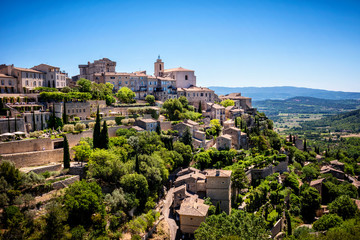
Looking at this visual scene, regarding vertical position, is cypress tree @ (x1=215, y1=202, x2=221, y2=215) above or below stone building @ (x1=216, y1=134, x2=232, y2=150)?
below

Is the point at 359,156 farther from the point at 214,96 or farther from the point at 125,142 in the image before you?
the point at 125,142

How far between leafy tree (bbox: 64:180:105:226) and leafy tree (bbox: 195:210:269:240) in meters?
10.4

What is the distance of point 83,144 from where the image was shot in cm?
3550

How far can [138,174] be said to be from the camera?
109 ft

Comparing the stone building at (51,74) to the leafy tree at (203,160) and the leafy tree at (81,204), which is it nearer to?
the leafy tree at (81,204)

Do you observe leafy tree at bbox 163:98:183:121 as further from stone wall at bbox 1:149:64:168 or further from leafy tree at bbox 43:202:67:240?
leafy tree at bbox 43:202:67:240

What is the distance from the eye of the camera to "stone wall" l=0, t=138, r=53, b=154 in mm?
30781

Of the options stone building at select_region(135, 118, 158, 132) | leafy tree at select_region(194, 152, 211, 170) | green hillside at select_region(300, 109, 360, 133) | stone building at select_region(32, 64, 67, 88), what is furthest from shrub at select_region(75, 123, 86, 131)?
green hillside at select_region(300, 109, 360, 133)

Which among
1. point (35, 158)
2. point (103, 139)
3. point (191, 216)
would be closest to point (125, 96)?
point (103, 139)

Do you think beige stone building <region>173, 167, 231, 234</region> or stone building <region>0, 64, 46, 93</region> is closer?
beige stone building <region>173, 167, 231, 234</region>

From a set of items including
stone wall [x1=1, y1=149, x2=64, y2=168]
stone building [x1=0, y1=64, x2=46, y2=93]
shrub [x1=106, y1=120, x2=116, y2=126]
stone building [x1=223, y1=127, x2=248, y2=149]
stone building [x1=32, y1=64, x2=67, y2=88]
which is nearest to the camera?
stone wall [x1=1, y1=149, x2=64, y2=168]

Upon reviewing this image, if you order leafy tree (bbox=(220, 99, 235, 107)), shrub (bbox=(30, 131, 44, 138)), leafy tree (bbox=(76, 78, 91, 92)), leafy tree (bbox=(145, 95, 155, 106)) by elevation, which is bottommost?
shrub (bbox=(30, 131, 44, 138))

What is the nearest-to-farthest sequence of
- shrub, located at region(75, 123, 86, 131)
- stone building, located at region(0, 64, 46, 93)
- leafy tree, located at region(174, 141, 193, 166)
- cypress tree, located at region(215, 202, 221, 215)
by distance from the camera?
1. cypress tree, located at region(215, 202, 221, 215)
2. shrub, located at region(75, 123, 86, 131)
3. leafy tree, located at region(174, 141, 193, 166)
4. stone building, located at region(0, 64, 46, 93)

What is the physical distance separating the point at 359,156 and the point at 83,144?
81196mm
